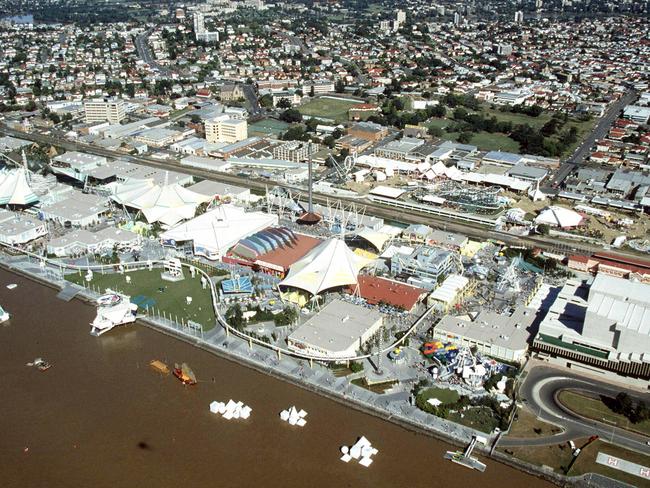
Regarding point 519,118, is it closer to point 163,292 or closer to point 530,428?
point 163,292

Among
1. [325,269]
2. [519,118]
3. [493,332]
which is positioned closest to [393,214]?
[325,269]

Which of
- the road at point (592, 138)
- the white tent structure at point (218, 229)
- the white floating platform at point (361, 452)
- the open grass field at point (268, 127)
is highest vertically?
the white tent structure at point (218, 229)

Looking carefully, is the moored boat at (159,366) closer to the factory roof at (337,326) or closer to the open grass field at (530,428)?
the factory roof at (337,326)

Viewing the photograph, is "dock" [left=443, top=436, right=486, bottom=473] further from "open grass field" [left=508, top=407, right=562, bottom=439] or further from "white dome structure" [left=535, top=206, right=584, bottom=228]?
"white dome structure" [left=535, top=206, right=584, bottom=228]

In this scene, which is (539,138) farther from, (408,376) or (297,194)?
(408,376)

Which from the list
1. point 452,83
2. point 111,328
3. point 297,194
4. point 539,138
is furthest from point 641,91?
point 111,328

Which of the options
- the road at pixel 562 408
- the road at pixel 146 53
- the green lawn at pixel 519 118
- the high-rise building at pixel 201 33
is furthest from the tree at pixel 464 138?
the high-rise building at pixel 201 33

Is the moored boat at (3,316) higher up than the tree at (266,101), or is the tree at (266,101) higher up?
the moored boat at (3,316)

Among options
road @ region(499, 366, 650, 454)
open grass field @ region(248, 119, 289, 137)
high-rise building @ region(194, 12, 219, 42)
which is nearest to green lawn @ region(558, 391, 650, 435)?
road @ region(499, 366, 650, 454)
